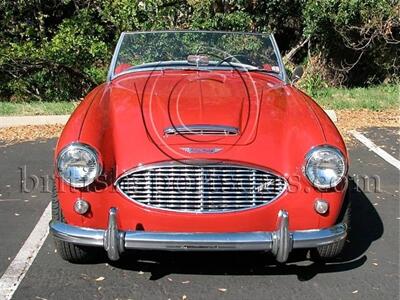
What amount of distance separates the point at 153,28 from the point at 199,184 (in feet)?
28.3

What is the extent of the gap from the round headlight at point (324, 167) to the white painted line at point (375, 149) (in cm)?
315

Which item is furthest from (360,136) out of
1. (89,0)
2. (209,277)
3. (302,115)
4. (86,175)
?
(89,0)

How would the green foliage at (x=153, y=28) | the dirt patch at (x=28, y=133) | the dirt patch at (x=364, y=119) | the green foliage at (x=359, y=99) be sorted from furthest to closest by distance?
the green foliage at (x=153, y=28), the green foliage at (x=359, y=99), the dirt patch at (x=364, y=119), the dirt patch at (x=28, y=133)

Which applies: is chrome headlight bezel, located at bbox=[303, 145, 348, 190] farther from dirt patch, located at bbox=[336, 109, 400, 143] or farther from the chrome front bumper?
dirt patch, located at bbox=[336, 109, 400, 143]

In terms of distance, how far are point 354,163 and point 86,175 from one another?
13.0 ft

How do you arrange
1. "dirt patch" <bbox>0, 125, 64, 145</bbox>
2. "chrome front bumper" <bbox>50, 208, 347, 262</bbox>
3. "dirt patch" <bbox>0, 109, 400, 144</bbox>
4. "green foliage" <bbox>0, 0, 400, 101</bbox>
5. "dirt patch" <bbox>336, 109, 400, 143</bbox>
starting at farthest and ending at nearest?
1. "green foliage" <bbox>0, 0, 400, 101</bbox>
2. "dirt patch" <bbox>336, 109, 400, 143</bbox>
3. "dirt patch" <bbox>0, 109, 400, 144</bbox>
4. "dirt patch" <bbox>0, 125, 64, 145</bbox>
5. "chrome front bumper" <bbox>50, 208, 347, 262</bbox>

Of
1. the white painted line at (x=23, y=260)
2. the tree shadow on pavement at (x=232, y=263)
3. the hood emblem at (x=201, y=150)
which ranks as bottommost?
the white painted line at (x=23, y=260)

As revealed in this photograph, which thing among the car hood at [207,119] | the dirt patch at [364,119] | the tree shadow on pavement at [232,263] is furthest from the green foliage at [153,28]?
the tree shadow on pavement at [232,263]

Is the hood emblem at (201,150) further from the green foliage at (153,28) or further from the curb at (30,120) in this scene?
the green foliage at (153,28)

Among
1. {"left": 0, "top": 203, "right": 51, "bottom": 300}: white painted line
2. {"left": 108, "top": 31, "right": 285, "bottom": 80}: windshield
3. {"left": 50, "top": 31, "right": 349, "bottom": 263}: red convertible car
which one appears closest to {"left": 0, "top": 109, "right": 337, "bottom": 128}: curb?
{"left": 108, "top": 31, "right": 285, "bottom": 80}: windshield

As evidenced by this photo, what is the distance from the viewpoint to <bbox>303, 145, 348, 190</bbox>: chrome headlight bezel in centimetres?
365

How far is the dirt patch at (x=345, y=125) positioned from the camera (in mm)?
8086

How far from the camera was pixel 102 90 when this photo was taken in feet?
15.6

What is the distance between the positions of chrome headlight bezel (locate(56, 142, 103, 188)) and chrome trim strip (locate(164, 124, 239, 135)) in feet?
1.55
